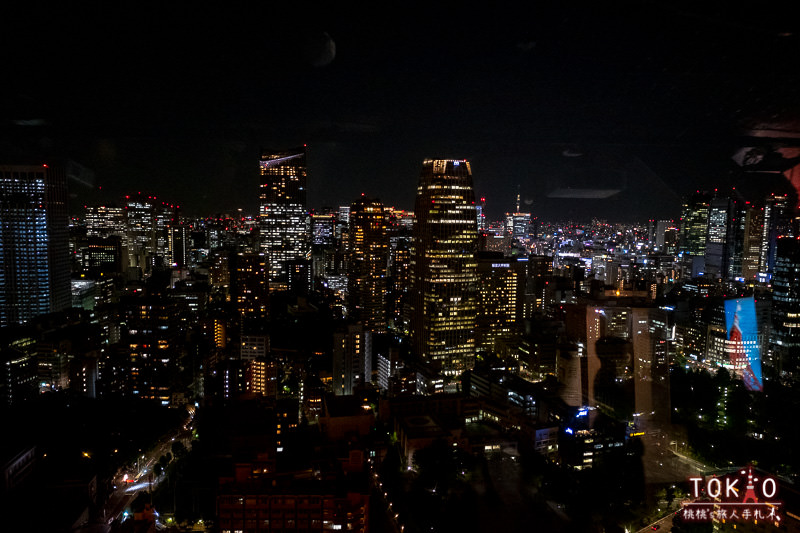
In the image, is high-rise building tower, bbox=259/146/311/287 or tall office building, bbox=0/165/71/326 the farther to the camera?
high-rise building tower, bbox=259/146/311/287

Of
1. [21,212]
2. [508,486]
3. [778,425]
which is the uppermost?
[21,212]

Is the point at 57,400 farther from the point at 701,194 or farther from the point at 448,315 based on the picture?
the point at 701,194

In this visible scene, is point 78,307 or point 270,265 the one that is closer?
point 78,307

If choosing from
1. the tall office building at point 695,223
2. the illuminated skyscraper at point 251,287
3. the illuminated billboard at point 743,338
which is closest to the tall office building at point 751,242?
the tall office building at point 695,223

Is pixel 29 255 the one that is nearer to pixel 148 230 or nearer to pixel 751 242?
pixel 148 230

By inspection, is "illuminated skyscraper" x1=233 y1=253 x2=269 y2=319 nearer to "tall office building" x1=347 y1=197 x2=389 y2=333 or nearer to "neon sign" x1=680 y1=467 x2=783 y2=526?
"tall office building" x1=347 y1=197 x2=389 y2=333

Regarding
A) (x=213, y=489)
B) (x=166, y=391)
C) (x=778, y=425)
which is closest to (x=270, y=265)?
(x=166, y=391)

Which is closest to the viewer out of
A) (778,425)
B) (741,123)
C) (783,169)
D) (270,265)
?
(741,123)

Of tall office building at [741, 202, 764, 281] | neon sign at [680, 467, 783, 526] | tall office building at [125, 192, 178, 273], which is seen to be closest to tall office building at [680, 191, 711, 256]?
tall office building at [741, 202, 764, 281]
